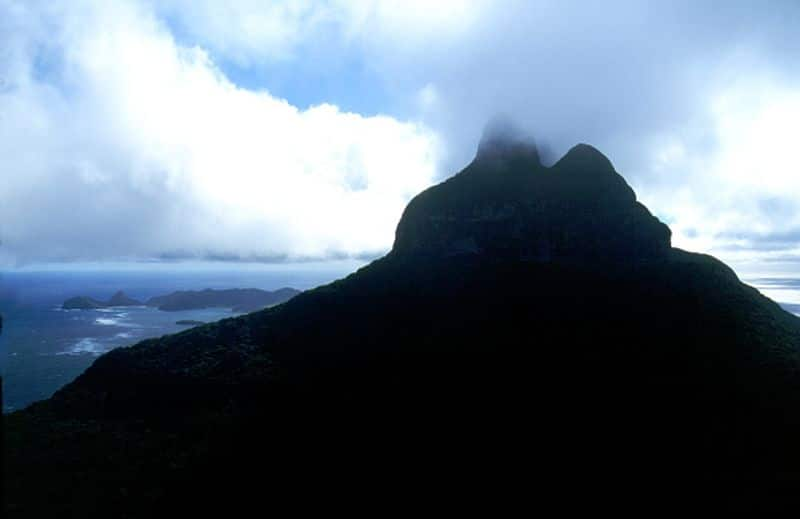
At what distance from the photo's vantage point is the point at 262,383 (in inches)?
1895

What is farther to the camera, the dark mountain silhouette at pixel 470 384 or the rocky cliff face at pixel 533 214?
the rocky cliff face at pixel 533 214

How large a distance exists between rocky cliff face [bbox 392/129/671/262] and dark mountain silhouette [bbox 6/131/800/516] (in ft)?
0.94

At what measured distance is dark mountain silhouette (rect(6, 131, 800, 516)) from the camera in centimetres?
3284

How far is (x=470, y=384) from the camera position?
44.8 metres

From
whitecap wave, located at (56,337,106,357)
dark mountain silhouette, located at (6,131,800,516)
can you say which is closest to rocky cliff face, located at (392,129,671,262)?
dark mountain silhouette, located at (6,131,800,516)

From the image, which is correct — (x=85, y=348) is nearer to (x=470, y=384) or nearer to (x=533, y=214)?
(x=533, y=214)

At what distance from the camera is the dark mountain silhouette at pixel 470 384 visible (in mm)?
32844

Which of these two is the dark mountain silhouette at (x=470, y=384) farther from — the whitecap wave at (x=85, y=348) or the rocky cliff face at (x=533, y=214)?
the whitecap wave at (x=85, y=348)

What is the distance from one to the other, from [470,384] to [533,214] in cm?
2933

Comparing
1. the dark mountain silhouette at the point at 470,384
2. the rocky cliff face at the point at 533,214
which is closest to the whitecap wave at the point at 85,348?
the dark mountain silhouette at the point at 470,384

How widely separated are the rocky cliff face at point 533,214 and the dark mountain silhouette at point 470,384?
0.94 feet

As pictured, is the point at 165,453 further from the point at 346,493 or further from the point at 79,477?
the point at 346,493

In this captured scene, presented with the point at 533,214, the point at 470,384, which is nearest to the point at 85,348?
the point at 533,214

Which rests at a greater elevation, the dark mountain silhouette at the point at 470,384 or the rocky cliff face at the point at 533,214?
the rocky cliff face at the point at 533,214
